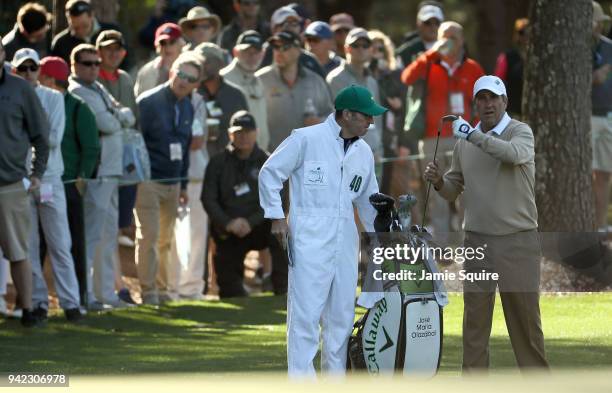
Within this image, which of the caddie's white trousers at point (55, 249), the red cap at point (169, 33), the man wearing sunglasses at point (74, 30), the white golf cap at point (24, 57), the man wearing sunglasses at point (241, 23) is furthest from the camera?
the man wearing sunglasses at point (241, 23)

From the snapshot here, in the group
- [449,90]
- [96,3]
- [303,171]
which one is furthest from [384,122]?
[303,171]

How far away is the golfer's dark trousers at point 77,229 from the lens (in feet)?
51.6

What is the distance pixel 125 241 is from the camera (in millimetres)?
17531

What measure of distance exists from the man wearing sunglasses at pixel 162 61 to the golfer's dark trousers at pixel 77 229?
2479 mm

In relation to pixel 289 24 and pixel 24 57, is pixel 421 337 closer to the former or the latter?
pixel 24 57

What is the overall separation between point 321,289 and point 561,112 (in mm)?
6556

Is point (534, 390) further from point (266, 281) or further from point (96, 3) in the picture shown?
point (96, 3)

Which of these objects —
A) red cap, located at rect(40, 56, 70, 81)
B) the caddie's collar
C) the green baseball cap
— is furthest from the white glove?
red cap, located at rect(40, 56, 70, 81)

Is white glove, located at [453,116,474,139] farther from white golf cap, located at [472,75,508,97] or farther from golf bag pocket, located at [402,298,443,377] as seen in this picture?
golf bag pocket, located at [402,298,443,377]

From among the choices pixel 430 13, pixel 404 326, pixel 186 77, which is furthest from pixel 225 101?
pixel 404 326

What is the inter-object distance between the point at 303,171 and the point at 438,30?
400 inches

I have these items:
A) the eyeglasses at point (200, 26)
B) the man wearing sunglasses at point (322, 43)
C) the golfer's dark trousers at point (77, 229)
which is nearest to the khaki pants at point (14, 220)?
the golfer's dark trousers at point (77, 229)

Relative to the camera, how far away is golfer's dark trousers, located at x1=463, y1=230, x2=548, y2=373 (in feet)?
35.4

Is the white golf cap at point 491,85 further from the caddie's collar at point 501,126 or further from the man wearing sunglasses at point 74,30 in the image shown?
the man wearing sunglasses at point 74,30
